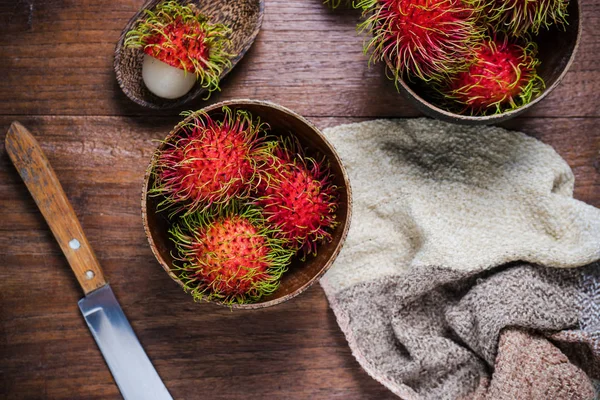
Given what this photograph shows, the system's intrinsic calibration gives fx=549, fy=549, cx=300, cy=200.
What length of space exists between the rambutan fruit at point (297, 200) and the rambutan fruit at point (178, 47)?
0.15 m

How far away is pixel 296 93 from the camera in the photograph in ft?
2.73

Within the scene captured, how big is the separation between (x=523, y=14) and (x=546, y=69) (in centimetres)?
9

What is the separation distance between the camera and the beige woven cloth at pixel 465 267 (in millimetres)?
774

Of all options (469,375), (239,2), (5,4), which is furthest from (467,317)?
(5,4)

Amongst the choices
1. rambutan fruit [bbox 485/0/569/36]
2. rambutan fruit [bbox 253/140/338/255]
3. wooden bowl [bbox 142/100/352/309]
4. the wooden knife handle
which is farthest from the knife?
rambutan fruit [bbox 485/0/569/36]

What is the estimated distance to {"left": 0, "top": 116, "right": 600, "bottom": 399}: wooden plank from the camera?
0.83 m

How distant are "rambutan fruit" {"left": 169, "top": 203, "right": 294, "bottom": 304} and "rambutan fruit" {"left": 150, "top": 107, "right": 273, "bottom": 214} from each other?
Result: 26 mm

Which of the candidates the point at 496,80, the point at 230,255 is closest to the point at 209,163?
the point at 230,255

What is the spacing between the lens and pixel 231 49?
2.65 ft

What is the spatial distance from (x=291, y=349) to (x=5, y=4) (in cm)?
68

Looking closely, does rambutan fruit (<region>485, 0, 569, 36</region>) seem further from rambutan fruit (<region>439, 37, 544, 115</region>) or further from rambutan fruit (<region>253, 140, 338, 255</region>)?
rambutan fruit (<region>253, 140, 338, 255</region>)

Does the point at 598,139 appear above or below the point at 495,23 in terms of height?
below

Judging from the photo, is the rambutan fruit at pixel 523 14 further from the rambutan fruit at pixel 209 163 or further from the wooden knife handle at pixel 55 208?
the wooden knife handle at pixel 55 208

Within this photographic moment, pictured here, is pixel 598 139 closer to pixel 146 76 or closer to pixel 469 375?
pixel 469 375
